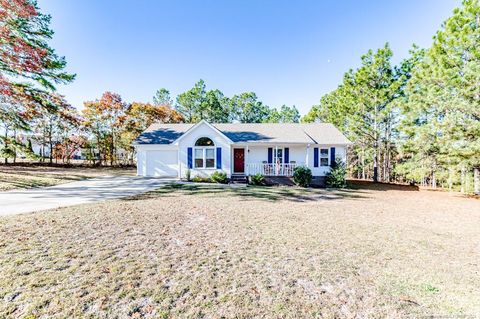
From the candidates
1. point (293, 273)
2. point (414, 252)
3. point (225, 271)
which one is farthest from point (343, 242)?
point (225, 271)

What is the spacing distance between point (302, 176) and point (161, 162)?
11.7m

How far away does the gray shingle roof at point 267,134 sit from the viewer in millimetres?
17625

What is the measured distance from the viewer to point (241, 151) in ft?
60.7

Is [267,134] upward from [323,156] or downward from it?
upward

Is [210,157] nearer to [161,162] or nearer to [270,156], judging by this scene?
[270,156]

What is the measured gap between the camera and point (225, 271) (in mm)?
3957

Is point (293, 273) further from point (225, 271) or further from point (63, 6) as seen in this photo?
point (63, 6)

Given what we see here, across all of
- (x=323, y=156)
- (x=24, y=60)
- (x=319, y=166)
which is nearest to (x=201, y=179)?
(x=319, y=166)

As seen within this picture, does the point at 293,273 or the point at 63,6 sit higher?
the point at 63,6

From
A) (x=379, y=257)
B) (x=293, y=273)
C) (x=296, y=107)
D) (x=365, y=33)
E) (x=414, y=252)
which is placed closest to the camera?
(x=293, y=273)

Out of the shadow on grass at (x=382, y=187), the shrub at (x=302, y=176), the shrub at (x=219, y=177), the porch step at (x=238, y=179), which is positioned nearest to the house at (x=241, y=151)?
the porch step at (x=238, y=179)

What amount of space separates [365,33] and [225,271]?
1840 cm

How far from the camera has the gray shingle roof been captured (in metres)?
17.6

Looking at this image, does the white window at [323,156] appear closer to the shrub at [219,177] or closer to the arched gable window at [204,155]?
the shrub at [219,177]
